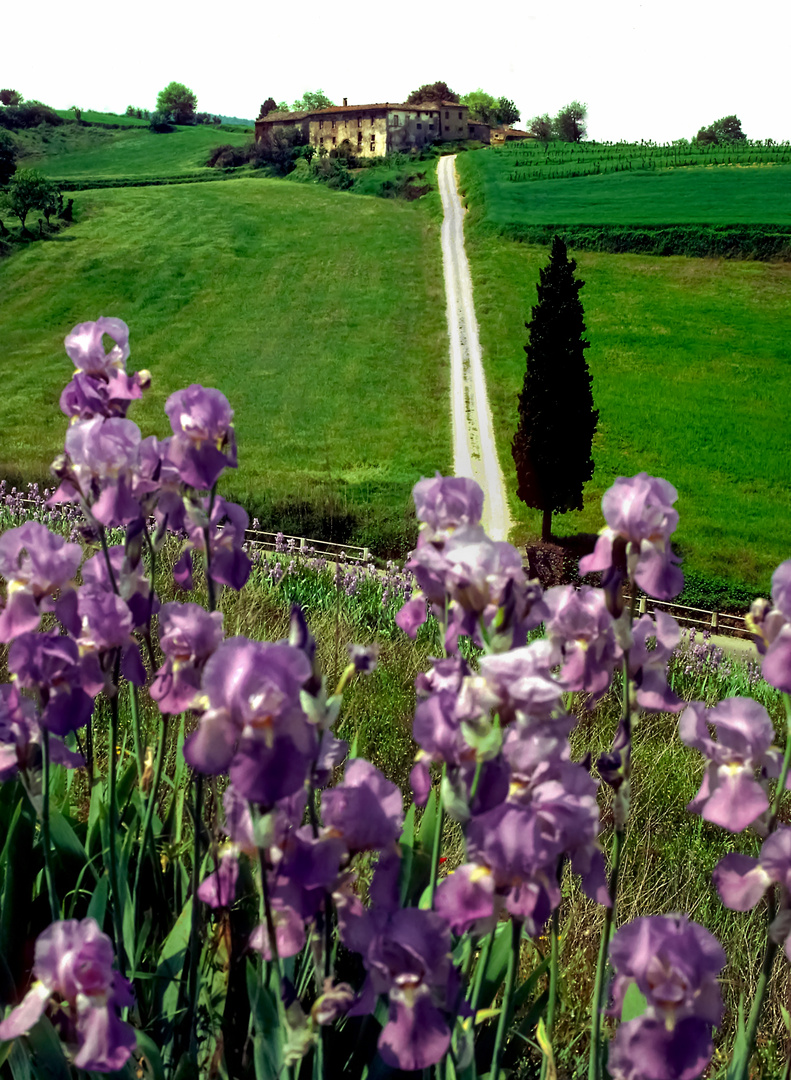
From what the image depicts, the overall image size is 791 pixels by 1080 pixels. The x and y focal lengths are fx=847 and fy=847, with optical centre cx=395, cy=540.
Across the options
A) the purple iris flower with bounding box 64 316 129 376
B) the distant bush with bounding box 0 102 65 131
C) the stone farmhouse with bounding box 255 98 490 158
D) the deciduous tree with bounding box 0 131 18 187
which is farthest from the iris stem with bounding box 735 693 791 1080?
the distant bush with bounding box 0 102 65 131

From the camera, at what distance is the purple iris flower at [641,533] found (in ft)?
5.94

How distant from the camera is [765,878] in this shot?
1.52m

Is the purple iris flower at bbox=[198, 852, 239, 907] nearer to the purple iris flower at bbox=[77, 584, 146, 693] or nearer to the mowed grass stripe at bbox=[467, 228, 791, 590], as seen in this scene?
the purple iris flower at bbox=[77, 584, 146, 693]

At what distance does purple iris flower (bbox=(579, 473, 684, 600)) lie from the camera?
1810 millimetres

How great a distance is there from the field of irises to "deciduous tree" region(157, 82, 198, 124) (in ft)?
376

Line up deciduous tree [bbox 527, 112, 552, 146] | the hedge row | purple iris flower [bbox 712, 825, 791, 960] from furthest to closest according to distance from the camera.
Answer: deciduous tree [bbox 527, 112, 552, 146] < the hedge row < purple iris flower [bbox 712, 825, 791, 960]

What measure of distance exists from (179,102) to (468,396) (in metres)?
95.8

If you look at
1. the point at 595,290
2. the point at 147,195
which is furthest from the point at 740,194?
the point at 147,195

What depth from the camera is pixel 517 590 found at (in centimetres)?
149

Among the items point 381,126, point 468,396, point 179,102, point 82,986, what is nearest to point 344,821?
point 82,986

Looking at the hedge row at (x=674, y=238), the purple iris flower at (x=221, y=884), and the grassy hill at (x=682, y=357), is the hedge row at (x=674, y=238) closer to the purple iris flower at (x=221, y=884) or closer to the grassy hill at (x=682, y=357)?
the grassy hill at (x=682, y=357)

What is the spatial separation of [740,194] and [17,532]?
58688mm

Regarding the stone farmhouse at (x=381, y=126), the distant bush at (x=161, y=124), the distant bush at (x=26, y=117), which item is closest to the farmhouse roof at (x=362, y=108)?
the stone farmhouse at (x=381, y=126)

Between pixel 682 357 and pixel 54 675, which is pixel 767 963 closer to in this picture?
pixel 54 675
